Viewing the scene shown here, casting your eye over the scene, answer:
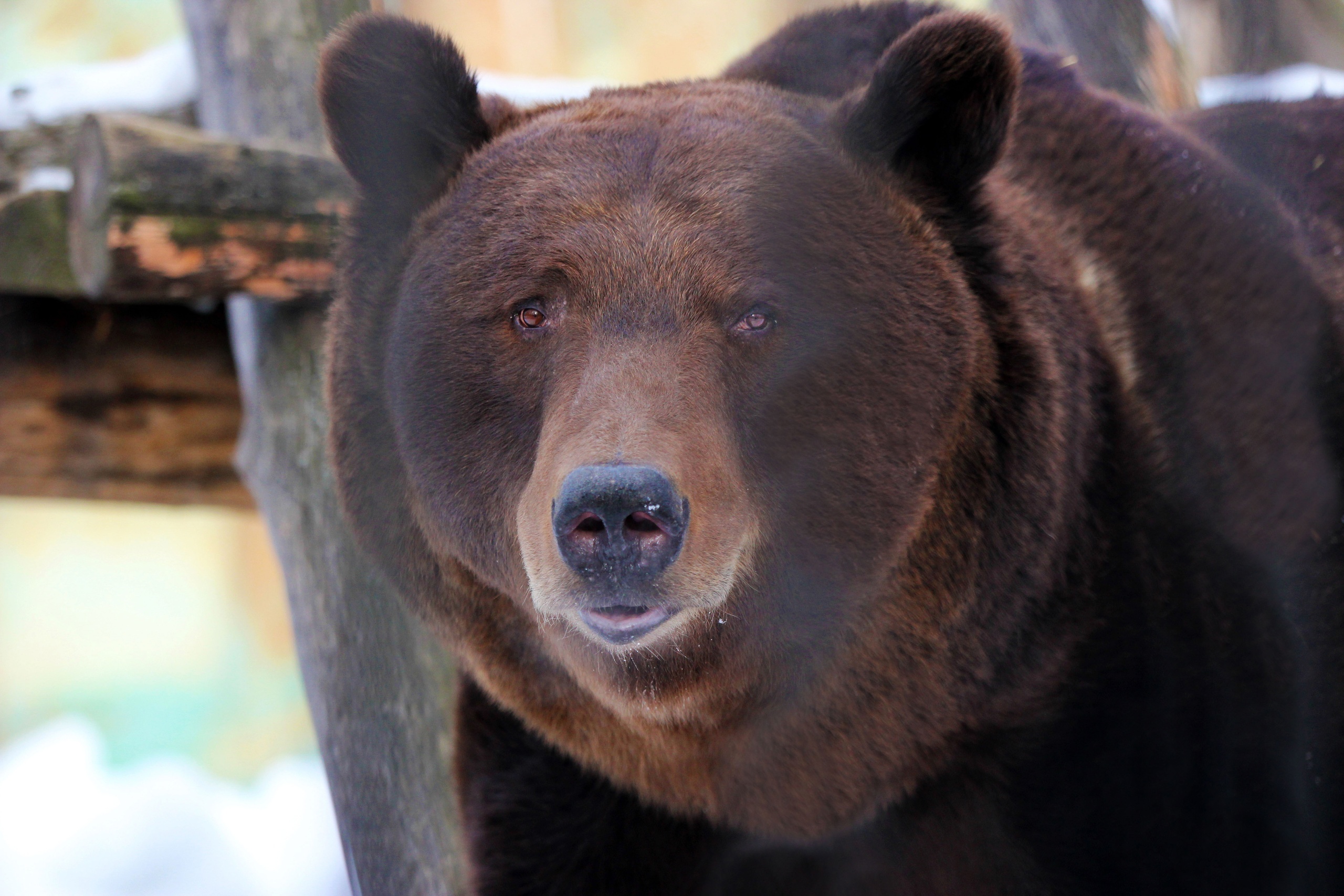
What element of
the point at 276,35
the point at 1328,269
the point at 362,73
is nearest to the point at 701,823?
the point at 362,73

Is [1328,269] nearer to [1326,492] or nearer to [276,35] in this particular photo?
[1326,492]

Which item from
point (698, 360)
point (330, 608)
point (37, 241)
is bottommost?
point (330, 608)

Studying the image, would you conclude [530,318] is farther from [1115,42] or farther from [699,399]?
[1115,42]

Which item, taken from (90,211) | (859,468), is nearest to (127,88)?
(90,211)

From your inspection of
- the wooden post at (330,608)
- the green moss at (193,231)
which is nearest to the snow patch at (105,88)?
the wooden post at (330,608)

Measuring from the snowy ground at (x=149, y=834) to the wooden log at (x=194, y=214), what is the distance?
182 cm

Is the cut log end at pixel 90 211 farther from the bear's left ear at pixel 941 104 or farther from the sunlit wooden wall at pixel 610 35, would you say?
the sunlit wooden wall at pixel 610 35

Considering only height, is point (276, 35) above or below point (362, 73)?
above

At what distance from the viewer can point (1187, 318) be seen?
109 inches

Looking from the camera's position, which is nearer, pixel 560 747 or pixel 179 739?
pixel 560 747

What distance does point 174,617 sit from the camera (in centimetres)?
964

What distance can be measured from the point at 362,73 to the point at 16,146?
273 cm

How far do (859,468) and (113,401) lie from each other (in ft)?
10.3

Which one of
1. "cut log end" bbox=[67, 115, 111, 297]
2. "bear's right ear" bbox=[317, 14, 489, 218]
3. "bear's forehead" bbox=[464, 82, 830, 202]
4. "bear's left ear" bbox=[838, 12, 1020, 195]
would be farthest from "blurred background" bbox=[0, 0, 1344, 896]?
"bear's left ear" bbox=[838, 12, 1020, 195]
